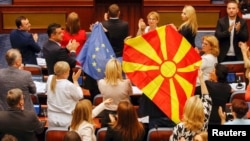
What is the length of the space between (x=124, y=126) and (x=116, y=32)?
345 cm

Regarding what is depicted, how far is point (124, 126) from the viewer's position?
6117 mm

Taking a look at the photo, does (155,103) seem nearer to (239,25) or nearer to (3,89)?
(3,89)

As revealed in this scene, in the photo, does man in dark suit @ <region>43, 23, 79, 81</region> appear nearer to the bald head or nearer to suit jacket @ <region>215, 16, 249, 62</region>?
the bald head

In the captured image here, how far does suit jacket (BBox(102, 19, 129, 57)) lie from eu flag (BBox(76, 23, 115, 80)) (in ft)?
1.97

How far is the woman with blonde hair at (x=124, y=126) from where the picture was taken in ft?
19.9

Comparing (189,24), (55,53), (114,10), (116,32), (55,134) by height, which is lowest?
(55,134)

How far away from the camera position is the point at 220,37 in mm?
9531

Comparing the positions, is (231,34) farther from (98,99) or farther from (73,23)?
(98,99)

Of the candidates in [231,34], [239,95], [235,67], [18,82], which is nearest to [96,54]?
[18,82]

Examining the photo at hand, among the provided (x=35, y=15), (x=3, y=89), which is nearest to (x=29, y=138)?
(x=3, y=89)

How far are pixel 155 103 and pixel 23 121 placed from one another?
150 centimetres

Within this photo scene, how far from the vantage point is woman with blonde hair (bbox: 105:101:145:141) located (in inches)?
239

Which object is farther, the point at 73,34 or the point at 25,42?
the point at 25,42

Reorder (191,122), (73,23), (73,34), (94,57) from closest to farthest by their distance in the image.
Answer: (191,122) < (94,57) < (73,23) < (73,34)
